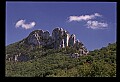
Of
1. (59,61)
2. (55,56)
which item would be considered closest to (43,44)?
(55,56)

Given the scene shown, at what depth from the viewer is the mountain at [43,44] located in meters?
10.5

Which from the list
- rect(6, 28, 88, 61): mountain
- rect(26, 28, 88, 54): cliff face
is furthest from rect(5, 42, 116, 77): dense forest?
rect(26, 28, 88, 54): cliff face

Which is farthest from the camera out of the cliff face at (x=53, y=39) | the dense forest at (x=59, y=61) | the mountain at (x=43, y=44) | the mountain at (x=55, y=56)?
the cliff face at (x=53, y=39)

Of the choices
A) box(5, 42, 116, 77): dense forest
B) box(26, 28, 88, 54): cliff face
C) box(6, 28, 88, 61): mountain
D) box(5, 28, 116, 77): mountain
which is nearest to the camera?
box(5, 42, 116, 77): dense forest

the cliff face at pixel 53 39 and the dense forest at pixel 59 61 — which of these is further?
the cliff face at pixel 53 39

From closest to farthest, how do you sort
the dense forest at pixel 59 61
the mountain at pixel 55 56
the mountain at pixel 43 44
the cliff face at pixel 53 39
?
the dense forest at pixel 59 61 < the mountain at pixel 55 56 < the mountain at pixel 43 44 < the cliff face at pixel 53 39

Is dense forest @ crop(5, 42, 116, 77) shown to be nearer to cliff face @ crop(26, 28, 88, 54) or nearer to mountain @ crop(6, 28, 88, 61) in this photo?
mountain @ crop(6, 28, 88, 61)

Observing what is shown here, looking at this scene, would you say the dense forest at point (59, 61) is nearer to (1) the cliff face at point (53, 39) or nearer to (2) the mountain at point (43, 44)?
(2) the mountain at point (43, 44)

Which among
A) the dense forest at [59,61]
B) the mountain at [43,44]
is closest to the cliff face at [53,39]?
the mountain at [43,44]

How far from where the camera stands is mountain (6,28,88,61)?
10539 mm

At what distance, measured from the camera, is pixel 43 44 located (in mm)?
10812

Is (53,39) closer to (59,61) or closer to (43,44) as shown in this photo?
(43,44)

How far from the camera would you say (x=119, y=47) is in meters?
2.16
